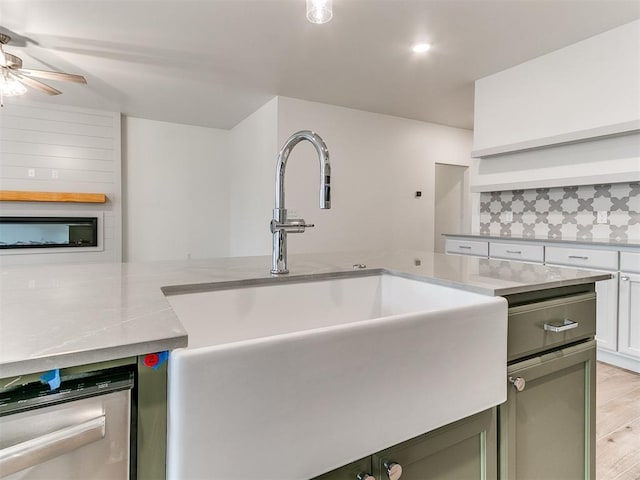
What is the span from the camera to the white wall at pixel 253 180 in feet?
14.9

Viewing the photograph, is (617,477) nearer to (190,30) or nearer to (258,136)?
(190,30)

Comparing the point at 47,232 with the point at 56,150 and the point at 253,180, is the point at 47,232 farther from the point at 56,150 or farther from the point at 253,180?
the point at 253,180

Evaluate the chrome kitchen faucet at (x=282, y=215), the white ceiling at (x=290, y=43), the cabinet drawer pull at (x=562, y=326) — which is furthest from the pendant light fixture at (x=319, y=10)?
the cabinet drawer pull at (x=562, y=326)

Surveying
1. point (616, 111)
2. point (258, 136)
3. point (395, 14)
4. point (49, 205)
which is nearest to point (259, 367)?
point (395, 14)

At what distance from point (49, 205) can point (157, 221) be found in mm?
1399

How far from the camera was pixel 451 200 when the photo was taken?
610cm

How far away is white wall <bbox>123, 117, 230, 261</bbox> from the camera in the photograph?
560 centimetres

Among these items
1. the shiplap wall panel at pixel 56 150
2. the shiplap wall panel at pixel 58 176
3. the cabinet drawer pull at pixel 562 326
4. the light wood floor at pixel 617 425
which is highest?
the shiplap wall panel at pixel 56 150

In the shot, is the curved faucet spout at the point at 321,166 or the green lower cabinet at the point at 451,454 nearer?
the green lower cabinet at the point at 451,454

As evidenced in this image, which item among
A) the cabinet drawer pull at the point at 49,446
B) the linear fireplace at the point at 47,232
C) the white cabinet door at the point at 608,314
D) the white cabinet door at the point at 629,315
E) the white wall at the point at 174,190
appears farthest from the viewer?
the white wall at the point at 174,190

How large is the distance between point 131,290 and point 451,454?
881mm

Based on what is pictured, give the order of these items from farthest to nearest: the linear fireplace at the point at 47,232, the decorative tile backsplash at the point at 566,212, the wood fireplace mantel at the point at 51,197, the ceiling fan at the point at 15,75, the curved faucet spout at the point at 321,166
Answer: the linear fireplace at the point at 47,232 → the wood fireplace mantel at the point at 51,197 → the decorative tile backsplash at the point at 566,212 → the ceiling fan at the point at 15,75 → the curved faucet spout at the point at 321,166

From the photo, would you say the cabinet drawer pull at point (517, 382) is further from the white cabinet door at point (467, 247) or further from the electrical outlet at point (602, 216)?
the electrical outlet at point (602, 216)

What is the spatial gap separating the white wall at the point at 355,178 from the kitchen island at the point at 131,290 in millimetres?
2851
